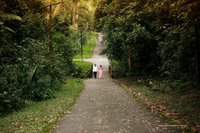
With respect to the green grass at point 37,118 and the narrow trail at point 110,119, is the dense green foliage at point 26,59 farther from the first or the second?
the narrow trail at point 110,119

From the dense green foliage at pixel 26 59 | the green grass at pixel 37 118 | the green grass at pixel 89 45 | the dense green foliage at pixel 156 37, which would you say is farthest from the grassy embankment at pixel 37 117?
the green grass at pixel 89 45

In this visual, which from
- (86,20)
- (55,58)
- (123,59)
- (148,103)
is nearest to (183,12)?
(148,103)

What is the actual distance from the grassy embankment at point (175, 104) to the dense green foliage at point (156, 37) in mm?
1831

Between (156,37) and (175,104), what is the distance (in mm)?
10502

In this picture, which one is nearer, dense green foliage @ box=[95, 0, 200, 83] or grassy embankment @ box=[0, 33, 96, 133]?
grassy embankment @ box=[0, 33, 96, 133]

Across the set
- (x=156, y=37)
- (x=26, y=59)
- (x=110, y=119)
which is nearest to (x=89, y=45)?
(x=156, y=37)

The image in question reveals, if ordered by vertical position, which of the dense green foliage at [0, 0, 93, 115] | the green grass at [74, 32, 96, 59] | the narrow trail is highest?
the green grass at [74, 32, 96, 59]

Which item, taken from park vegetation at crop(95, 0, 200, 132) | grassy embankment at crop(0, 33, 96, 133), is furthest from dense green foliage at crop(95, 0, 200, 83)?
grassy embankment at crop(0, 33, 96, 133)

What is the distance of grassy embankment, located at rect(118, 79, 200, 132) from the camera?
520 inches

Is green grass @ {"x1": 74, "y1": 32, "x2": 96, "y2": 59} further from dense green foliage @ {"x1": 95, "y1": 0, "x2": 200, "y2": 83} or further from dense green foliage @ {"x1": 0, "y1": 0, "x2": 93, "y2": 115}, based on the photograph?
dense green foliage @ {"x1": 0, "y1": 0, "x2": 93, "y2": 115}

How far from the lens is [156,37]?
90.2ft

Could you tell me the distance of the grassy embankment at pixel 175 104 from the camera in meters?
13.2

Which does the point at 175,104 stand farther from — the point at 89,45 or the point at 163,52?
the point at 89,45

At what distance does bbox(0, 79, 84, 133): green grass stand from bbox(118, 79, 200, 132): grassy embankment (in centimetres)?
380
